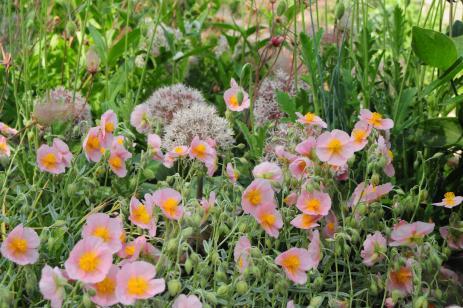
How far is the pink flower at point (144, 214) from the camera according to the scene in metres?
1.50

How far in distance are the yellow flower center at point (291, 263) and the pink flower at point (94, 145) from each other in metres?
0.45

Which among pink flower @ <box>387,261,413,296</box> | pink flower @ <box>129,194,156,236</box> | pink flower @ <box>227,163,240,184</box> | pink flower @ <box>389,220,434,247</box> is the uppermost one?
pink flower @ <box>129,194,156,236</box>

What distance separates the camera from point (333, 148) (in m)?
1.57

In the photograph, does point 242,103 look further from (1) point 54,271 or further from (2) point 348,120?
(1) point 54,271

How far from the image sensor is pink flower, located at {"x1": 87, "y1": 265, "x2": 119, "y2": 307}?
1.27 meters

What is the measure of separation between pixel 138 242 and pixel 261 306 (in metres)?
0.31

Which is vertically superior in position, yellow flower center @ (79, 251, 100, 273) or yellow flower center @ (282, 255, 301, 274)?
yellow flower center @ (79, 251, 100, 273)

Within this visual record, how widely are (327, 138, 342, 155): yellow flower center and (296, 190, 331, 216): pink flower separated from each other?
0.27 feet

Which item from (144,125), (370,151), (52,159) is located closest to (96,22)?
(144,125)

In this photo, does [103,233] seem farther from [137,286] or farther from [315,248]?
[315,248]

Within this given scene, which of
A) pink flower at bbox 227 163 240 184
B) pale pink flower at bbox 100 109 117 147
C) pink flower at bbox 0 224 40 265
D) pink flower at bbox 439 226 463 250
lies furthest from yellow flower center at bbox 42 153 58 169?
pink flower at bbox 439 226 463 250

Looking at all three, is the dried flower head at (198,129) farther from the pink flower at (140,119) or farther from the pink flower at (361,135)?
the pink flower at (361,135)

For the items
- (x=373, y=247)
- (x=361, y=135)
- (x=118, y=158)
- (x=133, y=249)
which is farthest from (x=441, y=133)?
(x=133, y=249)

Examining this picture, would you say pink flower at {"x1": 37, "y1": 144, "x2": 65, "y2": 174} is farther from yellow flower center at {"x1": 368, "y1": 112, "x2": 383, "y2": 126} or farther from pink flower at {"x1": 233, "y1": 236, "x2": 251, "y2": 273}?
yellow flower center at {"x1": 368, "y1": 112, "x2": 383, "y2": 126}
